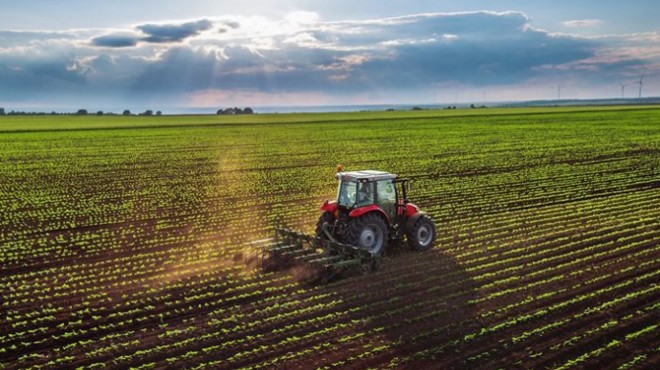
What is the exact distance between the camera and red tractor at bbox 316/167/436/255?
1405 cm

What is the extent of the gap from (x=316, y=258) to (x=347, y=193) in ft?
6.43

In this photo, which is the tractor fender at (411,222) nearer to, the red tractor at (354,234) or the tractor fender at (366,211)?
the red tractor at (354,234)

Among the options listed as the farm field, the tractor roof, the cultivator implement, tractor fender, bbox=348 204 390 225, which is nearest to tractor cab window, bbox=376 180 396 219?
the tractor roof

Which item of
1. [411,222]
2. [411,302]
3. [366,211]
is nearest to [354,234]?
[366,211]

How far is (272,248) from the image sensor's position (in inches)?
562

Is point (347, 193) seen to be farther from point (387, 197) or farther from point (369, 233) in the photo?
point (369, 233)

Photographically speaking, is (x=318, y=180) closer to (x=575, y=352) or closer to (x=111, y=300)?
(x=111, y=300)

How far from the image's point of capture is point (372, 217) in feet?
46.3

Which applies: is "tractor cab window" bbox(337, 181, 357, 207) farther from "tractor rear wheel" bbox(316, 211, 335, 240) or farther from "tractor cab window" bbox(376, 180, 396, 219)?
"tractor cab window" bbox(376, 180, 396, 219)

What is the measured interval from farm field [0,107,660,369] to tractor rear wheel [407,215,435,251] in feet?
1.13

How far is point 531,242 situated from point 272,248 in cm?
698

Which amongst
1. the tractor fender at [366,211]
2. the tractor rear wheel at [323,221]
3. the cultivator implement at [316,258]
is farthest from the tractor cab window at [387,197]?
the cultivator implement at [316,258]

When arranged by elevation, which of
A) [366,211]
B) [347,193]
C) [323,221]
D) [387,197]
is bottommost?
[323,221]

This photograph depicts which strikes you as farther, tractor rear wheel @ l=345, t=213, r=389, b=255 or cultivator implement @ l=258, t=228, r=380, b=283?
tractor rear wheel @ l=345, t=213, r=389, b=255
